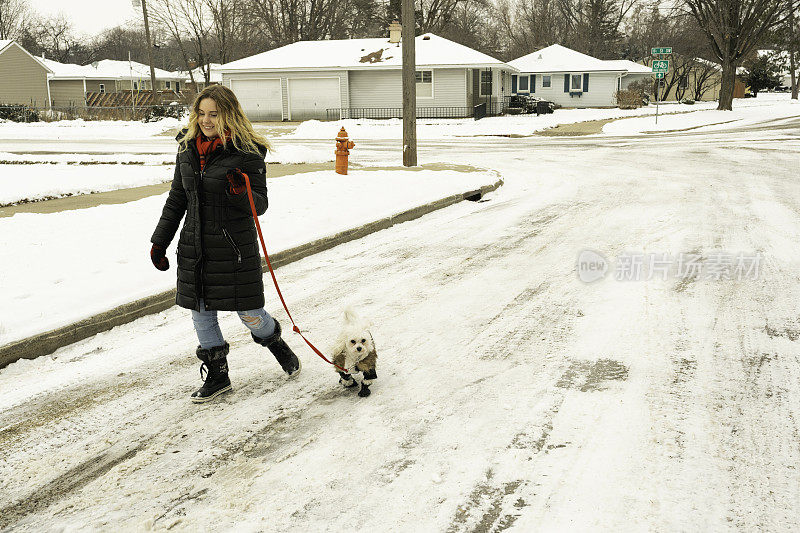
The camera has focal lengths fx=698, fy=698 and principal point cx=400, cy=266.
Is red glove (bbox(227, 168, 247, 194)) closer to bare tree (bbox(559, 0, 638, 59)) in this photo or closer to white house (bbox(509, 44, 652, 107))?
white house (bbox(509, 44, 652, 107))

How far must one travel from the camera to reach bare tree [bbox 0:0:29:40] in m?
87.3

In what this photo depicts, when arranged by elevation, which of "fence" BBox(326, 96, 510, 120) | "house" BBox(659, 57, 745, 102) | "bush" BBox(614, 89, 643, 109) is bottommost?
"fence" BBox(326, 96, 510, 120)

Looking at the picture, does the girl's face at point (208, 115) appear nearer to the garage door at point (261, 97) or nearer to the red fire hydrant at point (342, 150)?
the red fire hydrant at point (342, 150)

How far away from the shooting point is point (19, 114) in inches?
1763

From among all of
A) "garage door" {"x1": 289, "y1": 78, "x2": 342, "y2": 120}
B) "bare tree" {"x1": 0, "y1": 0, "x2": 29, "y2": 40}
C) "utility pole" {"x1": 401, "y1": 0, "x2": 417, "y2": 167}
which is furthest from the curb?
"bare tree" {"x1": 0, "y1": 0, "x2": 29, "y2": 40}

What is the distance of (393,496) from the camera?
3.22 meters

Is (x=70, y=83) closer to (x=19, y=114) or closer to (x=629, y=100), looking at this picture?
(x=19, y=114)

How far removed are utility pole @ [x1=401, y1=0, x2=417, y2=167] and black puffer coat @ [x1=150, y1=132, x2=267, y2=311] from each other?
11.7 m

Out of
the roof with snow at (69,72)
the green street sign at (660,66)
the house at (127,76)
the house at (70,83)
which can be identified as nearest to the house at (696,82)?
the green street sign at (660,66)

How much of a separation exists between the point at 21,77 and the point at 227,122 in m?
66.3

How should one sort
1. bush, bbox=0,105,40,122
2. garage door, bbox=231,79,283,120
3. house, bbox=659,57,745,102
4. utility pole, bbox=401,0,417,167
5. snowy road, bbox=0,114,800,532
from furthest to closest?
1. house, bbox=659,57,745,102
2. bush, bbox=0,105,40,122
3. garage door, bbox=231,79,283,120
4. utility pole, bbox=401,0,417,167
5. snowy road, bbox=0,114,800,532

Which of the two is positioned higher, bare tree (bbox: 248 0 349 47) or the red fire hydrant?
bare tree (bbox: 248 0 349 47)

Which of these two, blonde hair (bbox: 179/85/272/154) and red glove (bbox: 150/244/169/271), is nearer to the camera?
blonde hair (bbox: 179/85/272/154)

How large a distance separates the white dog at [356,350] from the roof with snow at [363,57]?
37397 millimetres
